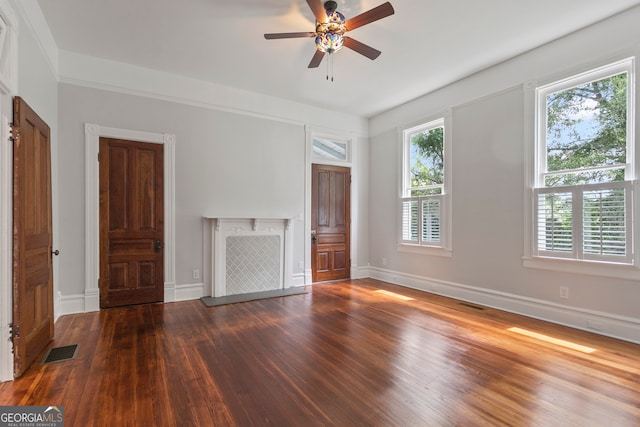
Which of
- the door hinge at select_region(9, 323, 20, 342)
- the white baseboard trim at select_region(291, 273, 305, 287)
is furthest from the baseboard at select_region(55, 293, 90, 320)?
A: the white baseboard trim at select_region(291, 273, 305, 287)

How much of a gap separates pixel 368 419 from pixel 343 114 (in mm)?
5362

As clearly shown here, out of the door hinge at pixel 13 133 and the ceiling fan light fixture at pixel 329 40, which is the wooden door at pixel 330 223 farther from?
the door hinge at pixel 13 133

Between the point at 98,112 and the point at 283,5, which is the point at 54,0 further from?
the point at 283,5

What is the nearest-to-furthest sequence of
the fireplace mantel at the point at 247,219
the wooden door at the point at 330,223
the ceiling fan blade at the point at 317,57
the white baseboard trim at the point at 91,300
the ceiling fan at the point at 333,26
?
the ceiling fan at the point at 333,26 < the ceiling fan blade at the point at 317,57 < the white baseboard trim at the point at 91,300 < the fireplace mantel at the point at 247,219 < the wooden door at the point at 330,223

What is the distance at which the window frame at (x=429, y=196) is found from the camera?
491cm

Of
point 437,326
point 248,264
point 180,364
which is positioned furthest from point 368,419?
point 248,264

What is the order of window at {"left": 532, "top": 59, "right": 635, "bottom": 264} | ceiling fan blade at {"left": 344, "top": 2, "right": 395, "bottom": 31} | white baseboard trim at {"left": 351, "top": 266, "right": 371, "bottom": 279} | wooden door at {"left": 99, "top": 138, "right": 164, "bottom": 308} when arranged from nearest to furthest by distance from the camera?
ceiling fan blade at {"left": 344, "top": 2, "right": 395, "bottom": 31} < window at {"left": 532, "top": 59, "right": 635, "bottom": 264} < wooden door at {"left": 99, "top": 138, "right": 164, "bottom": 308} < white baseboard trim at {"left": 351, "top": 266, "right": 371, "bottom": 279}

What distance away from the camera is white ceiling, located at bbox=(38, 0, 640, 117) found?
307cm

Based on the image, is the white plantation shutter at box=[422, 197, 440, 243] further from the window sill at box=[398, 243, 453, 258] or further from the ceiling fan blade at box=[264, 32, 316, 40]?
the ceiling fan blade at box=[264, 32, 316, 40]

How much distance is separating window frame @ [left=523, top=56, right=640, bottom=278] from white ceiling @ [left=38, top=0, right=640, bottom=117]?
0.54 metres

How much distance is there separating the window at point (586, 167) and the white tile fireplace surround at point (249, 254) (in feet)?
12.0

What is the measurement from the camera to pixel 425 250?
17.3 feet

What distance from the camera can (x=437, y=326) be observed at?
3543 millimetres

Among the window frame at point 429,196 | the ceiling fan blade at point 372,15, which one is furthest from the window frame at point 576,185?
the ceiling fan blade at point 372,15
